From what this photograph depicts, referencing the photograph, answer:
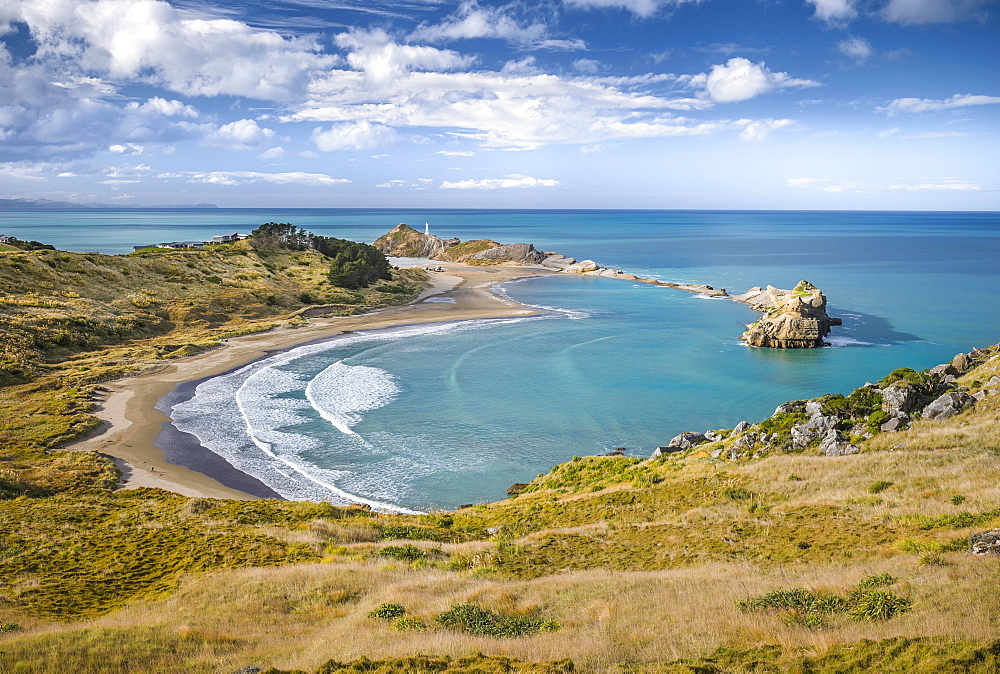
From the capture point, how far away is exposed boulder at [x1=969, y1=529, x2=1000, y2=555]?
10469mm

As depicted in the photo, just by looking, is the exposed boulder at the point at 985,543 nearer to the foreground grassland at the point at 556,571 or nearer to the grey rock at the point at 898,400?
the foreground grassland at the point at 556,571

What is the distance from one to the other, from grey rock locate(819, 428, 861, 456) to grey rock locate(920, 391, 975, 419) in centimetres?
282

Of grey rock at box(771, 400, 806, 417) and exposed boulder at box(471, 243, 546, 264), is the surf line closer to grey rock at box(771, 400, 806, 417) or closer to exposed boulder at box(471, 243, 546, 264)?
grey rock at box(771, 400, 806, 417)

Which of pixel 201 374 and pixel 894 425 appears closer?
pixel 894 425

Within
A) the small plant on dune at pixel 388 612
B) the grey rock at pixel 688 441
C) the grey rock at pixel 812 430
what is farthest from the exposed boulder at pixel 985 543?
the grey rock at pixel 688 441

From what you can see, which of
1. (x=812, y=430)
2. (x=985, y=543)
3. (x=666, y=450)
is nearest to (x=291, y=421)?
(x=666, y=450)

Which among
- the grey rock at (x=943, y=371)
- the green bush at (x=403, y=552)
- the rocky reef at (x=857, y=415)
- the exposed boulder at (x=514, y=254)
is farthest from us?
the exposed boulder at (x=514, y=254)

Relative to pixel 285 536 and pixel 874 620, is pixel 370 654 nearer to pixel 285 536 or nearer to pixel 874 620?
pixel 874 620

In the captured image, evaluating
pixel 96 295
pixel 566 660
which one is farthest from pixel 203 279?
pixel 566 660

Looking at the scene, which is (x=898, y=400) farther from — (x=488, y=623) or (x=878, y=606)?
(x=488, y=623)

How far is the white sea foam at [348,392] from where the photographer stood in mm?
34562

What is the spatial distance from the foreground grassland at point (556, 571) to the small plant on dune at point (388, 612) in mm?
48

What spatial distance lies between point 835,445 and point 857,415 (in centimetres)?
203

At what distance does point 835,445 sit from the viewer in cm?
1884
